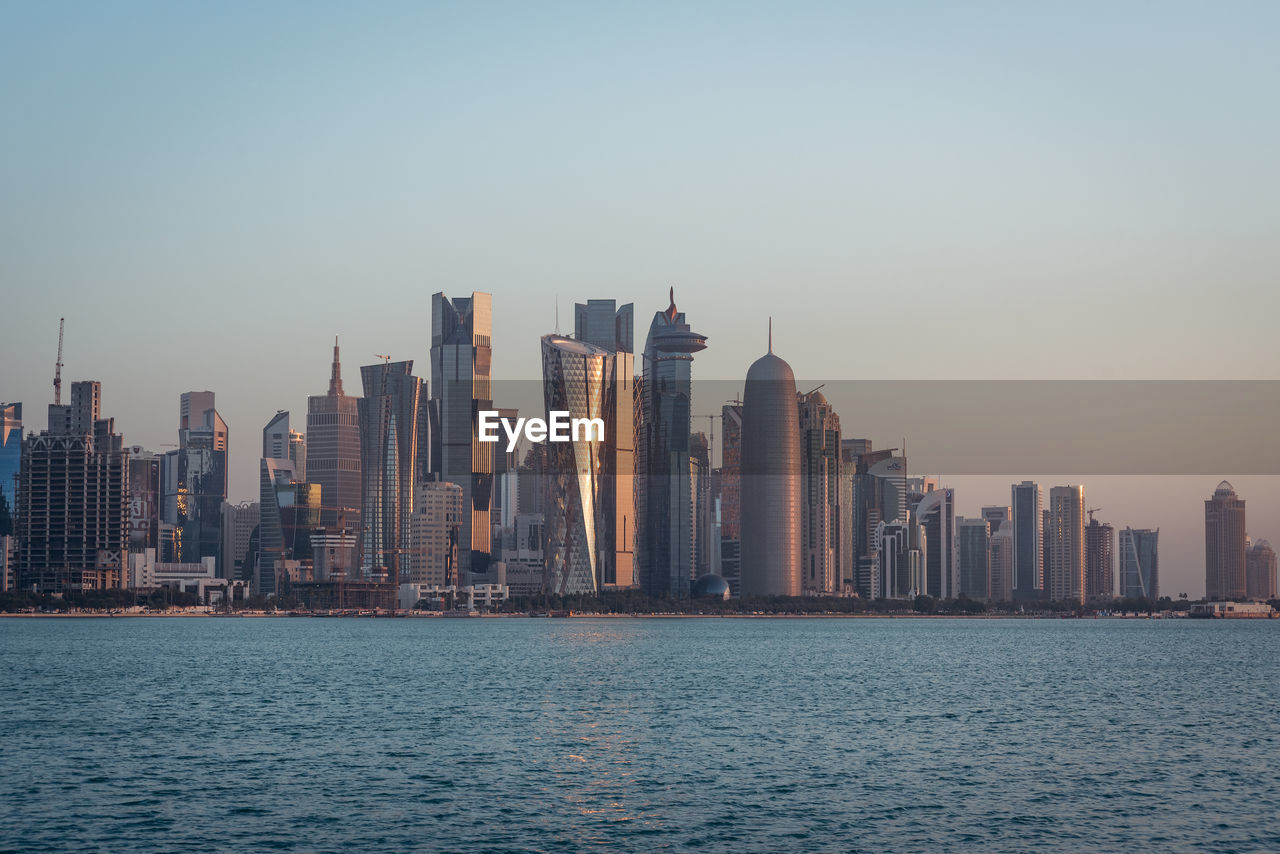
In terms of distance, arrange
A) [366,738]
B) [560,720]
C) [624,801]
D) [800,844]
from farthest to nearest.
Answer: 1. [560,720]
2. [366,738]
3. [624,801]
4. [800,844]

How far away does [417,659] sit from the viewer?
180875 millimetres

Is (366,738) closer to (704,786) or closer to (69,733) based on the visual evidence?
(69,733)

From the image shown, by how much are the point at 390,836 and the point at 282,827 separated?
16.5 feet

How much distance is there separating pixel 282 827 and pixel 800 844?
825 inches

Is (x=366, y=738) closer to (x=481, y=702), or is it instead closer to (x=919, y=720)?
(x=481, y=702)

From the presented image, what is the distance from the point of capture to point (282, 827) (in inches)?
2274

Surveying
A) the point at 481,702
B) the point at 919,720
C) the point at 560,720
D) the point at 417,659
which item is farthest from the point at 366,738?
the point at 417,659

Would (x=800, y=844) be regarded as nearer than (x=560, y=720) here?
Yes

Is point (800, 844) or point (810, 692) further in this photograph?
point (810, 692)

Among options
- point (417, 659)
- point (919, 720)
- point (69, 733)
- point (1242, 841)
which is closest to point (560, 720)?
point (919, 720)

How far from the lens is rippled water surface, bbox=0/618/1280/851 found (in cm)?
5738

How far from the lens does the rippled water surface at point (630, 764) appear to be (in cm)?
5738

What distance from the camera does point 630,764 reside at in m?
76.2

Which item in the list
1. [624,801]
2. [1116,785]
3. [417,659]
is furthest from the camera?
[417,659]
